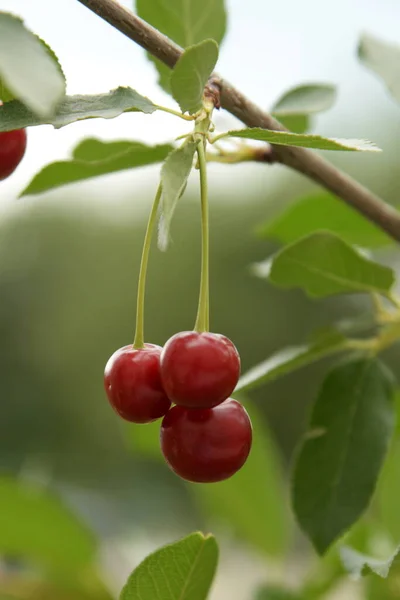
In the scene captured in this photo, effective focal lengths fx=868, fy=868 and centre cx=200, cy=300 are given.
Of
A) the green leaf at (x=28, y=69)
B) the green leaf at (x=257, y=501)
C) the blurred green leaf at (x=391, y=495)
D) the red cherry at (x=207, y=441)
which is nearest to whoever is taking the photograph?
the green leaf at (x=28, y=69)

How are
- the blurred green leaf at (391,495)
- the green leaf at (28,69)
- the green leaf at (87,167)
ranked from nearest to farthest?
the green leaf at (28,69) < the green leaf at (87,167) < the blurred green leaf at (391,495)

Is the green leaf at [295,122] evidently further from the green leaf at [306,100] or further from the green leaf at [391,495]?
the green leaf at [391,495]

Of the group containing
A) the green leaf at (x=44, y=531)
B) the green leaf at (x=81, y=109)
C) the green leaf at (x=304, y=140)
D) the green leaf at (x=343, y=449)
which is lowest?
the green leaf at (x=44, y=531)

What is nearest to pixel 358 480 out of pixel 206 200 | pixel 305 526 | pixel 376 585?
pixel 305 526

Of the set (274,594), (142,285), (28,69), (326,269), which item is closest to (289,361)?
(326,269)

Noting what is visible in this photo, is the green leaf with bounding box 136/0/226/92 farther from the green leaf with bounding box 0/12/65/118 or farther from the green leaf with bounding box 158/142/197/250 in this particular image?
the green leaf with bounding box 0/12/65/118

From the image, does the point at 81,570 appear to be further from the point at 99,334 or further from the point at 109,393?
the point at 99,334

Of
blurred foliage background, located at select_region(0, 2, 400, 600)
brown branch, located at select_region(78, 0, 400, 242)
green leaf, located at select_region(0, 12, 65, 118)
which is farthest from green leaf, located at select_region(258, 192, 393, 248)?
blurred foliage background, located at select_region(0, 2, 400, 600)

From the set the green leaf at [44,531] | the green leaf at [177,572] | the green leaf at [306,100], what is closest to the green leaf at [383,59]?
the green leaf at [306,100]
